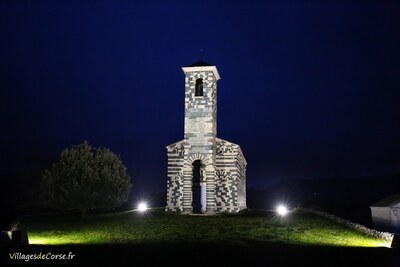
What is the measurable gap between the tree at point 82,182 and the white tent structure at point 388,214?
81.2ft

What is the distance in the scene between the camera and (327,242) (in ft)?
79.9

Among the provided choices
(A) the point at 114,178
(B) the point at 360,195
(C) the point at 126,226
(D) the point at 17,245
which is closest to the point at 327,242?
(C) the point at 126,226

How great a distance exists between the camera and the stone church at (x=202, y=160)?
3928cm

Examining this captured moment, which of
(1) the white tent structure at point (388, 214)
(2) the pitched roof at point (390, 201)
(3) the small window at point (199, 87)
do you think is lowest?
(1) the white tent structure at point (388, 214)

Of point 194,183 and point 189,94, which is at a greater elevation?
point 189,94

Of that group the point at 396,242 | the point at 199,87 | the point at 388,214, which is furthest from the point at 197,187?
the point at 396,242

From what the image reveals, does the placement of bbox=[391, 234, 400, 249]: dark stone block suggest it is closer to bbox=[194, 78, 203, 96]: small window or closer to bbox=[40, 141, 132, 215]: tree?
bbox=[194, 78, 203, 96]: small window

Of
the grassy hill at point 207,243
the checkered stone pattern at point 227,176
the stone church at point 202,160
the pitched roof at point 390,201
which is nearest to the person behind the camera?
the grassy hill at point 207,243

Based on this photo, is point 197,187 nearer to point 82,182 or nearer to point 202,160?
point 202,160

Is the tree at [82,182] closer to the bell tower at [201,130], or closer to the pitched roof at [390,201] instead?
the bell tower at [201,130]

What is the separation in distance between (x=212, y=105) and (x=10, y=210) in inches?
1350

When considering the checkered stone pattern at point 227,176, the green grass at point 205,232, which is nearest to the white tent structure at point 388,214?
the green grass at point 205,232

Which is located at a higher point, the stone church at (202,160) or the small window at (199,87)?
the small window at (199,87)

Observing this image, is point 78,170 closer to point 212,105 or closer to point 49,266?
point 212,105
